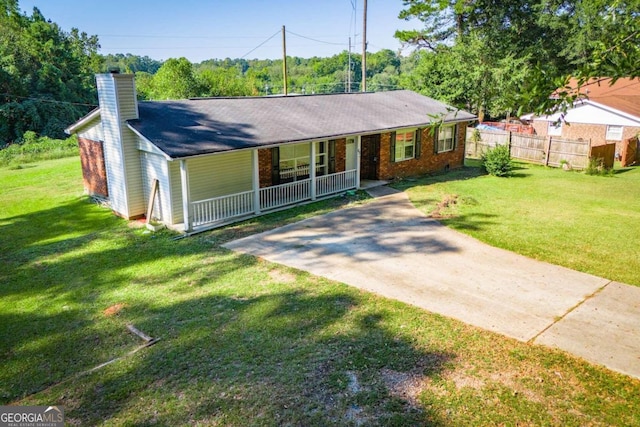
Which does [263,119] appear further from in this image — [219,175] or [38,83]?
[38,83]

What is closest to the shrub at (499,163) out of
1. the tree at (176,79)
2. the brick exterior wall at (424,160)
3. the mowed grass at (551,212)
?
the mowed grass at (551,212)

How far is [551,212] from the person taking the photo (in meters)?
15.1

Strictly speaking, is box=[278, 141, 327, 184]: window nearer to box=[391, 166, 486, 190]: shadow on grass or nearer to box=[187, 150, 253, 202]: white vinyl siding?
box=[187, 150, 253, 202]: white vinyl siding

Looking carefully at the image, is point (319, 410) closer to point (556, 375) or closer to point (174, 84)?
point (556, 375)

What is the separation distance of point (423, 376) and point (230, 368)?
9.00ft

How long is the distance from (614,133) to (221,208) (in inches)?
982

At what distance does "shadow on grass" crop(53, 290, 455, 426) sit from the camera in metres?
5.75

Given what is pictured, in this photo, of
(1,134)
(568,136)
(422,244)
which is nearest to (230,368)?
(422,244)

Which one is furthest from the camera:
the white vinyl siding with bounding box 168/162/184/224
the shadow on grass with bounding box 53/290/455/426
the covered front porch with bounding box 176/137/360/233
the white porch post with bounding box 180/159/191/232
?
the covered front porch with bounding box 176/137/360/233

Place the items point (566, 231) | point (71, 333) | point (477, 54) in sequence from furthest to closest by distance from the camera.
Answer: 1. point (477, 54)
2. point (566, 231)
3. point (71, 333)

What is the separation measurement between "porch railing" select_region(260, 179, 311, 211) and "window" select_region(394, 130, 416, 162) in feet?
16.8

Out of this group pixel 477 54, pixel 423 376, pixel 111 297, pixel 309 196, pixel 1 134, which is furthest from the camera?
pixel 1 134

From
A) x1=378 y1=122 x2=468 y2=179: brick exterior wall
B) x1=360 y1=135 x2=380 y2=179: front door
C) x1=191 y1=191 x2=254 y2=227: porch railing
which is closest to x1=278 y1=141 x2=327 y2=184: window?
x1=191 y1=191 x2=254 y2=227: porch railing

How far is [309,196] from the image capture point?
16.6 meters
